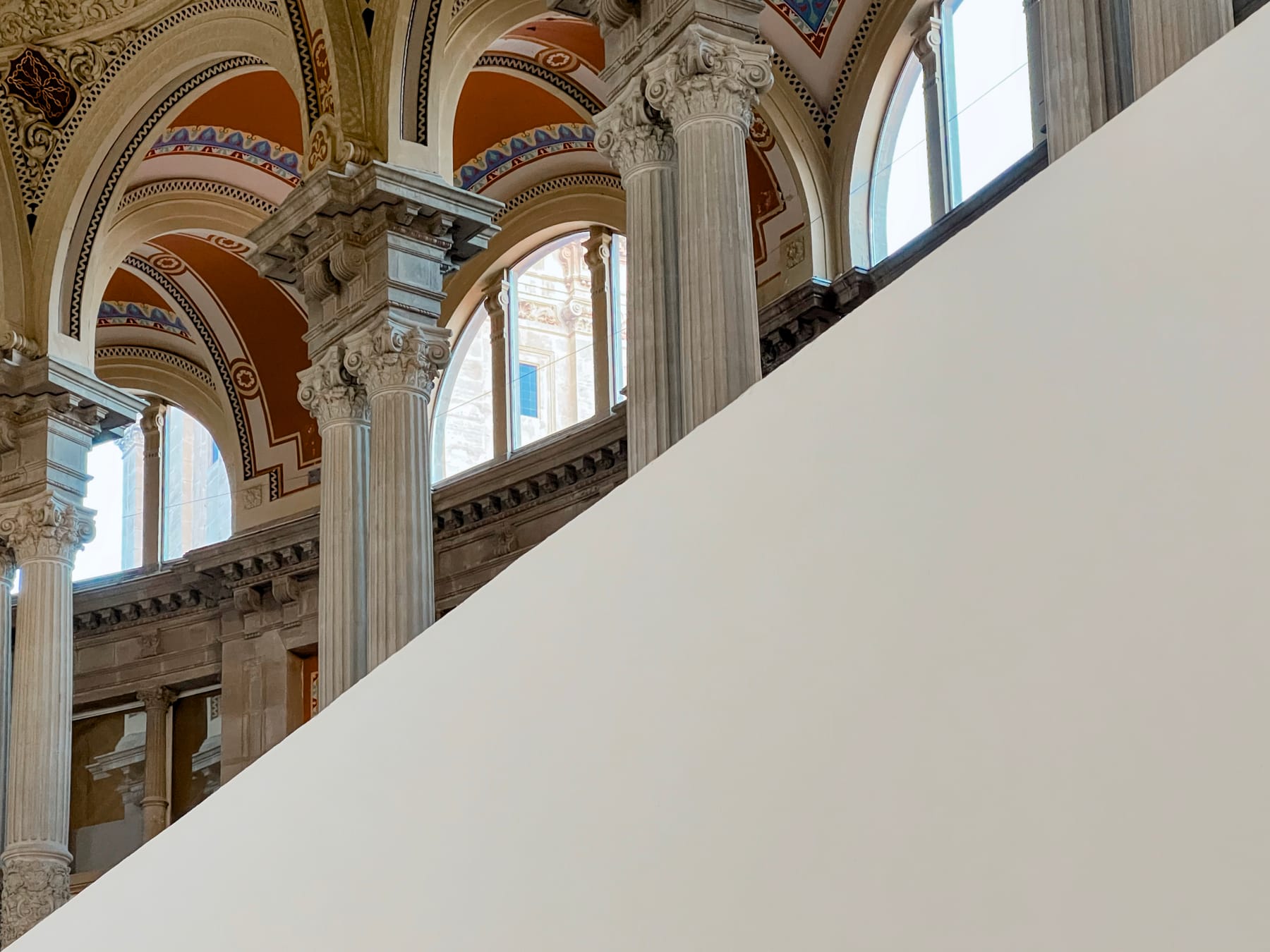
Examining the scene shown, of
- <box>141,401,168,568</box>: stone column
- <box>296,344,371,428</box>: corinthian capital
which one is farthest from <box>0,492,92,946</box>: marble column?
<box>141,401,168,568</box>: stone column

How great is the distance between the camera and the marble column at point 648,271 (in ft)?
24.9

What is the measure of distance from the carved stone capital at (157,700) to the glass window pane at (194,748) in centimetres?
11

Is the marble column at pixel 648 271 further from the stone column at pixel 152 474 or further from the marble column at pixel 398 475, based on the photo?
the stone column at pixel 152 474

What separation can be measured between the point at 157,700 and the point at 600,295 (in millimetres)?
5382

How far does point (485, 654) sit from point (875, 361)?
71 cm

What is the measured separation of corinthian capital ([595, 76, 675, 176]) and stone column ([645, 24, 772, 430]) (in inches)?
4.5

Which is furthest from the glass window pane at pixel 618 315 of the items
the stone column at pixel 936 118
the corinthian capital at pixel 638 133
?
the corinthian capital at pixel 638 133

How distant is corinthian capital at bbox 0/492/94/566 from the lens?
1184 centimetres

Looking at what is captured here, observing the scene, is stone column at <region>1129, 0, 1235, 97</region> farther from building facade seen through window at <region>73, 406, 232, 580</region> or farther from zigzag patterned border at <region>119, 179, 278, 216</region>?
building facade seen through window at <region>73, 406, 232, 580</region>

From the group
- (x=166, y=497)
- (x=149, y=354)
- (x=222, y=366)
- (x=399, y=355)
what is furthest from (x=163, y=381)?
(x=399, y=355)

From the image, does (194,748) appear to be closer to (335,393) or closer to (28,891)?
(28,891)

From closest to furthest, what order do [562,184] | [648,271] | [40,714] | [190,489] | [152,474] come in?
[648,271], [40,714], [562,184], [190,489], [152,474]

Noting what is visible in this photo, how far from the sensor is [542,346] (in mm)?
14406

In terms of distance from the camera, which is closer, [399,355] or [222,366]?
[399,355]
